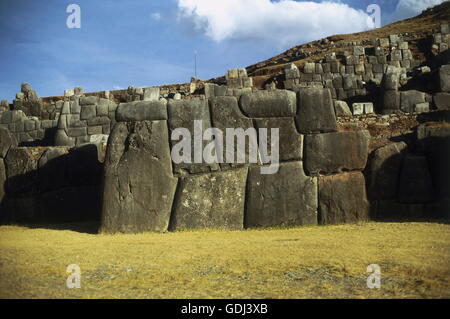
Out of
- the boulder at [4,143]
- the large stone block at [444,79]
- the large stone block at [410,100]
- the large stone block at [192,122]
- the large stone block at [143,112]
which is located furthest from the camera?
the large stone block at [444,79]

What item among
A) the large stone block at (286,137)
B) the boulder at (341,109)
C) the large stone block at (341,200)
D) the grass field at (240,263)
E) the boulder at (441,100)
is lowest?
the grass field at (240,263)

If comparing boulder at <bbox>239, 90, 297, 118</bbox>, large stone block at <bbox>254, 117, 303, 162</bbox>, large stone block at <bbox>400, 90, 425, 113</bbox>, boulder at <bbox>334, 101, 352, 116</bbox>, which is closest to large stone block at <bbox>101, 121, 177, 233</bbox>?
boulder at <bbox>239, 90, 297, 118</bbox>

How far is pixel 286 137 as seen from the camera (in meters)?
8.77

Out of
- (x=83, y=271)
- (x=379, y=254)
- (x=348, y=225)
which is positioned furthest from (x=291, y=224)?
(x=83, y=271)

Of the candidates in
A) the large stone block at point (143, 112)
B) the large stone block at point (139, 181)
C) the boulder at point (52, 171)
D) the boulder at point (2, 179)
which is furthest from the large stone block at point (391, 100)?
the boulder at point (2, 179)

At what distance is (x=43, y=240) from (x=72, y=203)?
3000 millimetres

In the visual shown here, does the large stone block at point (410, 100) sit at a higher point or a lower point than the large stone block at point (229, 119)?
higher

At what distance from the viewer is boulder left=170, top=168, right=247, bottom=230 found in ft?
28.0

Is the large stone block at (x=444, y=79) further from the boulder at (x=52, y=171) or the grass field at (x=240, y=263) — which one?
the boulder at (x=52, y=171)

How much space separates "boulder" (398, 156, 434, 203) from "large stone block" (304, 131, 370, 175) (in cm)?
84

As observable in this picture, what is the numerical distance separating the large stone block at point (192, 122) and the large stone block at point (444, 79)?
39.3ft

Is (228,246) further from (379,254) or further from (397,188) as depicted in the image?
(397,188)

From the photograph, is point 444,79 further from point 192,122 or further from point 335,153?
point 192,122

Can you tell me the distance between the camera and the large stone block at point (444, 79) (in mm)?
17125
